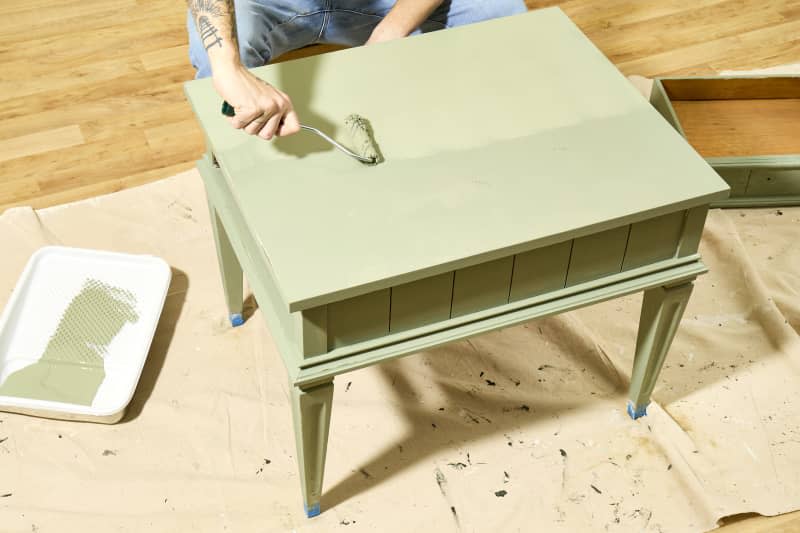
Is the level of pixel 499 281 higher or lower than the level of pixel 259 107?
lower

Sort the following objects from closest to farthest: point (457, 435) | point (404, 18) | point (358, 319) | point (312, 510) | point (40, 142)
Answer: point (358, 319)
point (312, 510)
point (457, 435)
point (404, 18)
point (40, 142)

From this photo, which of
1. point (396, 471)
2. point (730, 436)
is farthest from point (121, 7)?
point (730, 436)

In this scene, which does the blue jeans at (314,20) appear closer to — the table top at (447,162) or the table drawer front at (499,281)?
the table top at (447,162)

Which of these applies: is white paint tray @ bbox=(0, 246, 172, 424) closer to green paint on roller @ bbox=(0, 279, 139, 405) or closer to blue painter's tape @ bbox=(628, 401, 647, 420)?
green paint on roller @ bbox=(0, 279, 139, 405)

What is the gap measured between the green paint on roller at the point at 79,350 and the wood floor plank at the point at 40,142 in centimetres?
49

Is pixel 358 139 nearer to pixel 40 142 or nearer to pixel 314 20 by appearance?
pixel 314 20

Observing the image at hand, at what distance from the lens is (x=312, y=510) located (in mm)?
1342

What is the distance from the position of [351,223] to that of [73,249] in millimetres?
809

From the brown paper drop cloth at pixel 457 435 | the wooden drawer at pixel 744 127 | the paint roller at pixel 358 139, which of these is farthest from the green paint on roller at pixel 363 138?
the wooden drawer at pixel 744 127

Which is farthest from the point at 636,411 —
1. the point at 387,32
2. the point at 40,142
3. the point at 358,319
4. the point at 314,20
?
the point at 40,142

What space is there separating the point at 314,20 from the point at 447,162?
60 centimetres

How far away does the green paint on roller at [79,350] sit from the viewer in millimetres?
1456

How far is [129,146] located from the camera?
1.98 metres

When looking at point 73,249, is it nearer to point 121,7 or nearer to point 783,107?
point 121,7
